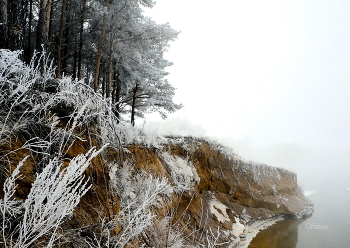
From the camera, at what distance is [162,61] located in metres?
12.4

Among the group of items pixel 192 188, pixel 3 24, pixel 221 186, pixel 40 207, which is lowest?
pixel 221 186

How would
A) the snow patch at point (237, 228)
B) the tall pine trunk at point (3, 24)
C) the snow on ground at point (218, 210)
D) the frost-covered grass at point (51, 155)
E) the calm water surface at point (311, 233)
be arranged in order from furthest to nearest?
the calm water surface at point (311, 233) → the snow patch at point (237, 228) → the snow on ground at point (218, 210) → the tall pine trunk at point (3, 24) → the frost-covered grass at point (51, 155)

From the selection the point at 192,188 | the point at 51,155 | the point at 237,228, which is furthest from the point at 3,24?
the point at 237,228

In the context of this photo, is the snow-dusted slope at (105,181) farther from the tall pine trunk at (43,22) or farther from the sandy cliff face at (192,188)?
the tall pine trunk at (43,22)

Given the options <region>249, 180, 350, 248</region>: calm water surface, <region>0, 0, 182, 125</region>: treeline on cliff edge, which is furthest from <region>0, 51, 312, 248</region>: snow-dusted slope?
<region>0, 0, 182, 125</region>: treeline on cliff edge

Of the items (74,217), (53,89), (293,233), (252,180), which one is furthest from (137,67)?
(293,233)

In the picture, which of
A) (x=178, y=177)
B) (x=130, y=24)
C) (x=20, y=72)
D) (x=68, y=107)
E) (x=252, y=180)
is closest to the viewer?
(x=20, y=72)

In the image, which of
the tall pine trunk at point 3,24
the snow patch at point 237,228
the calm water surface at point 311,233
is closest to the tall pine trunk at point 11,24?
the tall pine trunk at point 3,24

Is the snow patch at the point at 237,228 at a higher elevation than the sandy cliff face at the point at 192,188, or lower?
lower

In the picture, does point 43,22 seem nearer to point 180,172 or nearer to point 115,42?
point 115,42

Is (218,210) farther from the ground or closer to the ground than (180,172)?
closer to the ground

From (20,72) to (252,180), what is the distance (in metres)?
15.9

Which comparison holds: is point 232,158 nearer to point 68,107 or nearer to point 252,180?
point 252,180

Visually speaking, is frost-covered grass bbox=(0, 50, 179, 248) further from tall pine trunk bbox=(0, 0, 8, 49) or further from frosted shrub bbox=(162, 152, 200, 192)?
frosted shrub bbox=(162, 152, 200, 192)
